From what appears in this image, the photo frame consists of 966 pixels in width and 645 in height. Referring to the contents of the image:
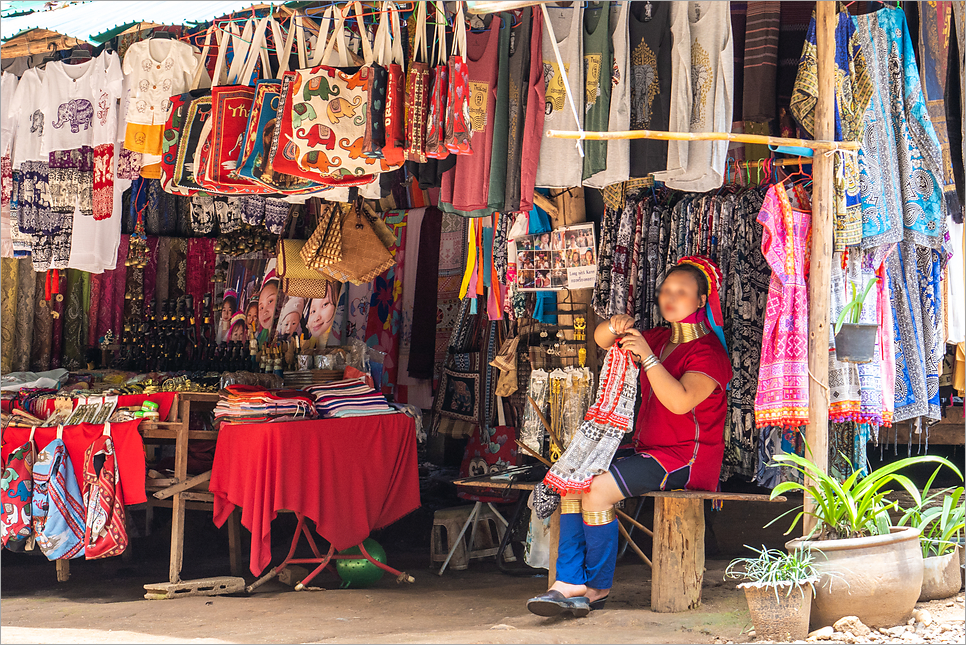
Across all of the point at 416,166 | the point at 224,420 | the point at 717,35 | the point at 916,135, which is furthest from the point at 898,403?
the point at 224,420

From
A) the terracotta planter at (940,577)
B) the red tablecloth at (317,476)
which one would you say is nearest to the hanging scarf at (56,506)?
the red tablecloth at (317,476)

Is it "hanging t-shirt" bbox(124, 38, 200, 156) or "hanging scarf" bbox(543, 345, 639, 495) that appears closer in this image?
"hanging scarf" bbox(543, 345, 639, 495)

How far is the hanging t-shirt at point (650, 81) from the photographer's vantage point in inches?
173

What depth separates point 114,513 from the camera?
524 centimetres

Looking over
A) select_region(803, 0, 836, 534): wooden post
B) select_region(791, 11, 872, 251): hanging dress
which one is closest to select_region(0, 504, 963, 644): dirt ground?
select_region(803, 0, 836, 534): wooden post

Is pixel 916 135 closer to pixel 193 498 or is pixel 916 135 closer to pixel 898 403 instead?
pixel 898 403

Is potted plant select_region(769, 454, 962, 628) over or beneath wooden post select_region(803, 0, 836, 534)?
A: beneath

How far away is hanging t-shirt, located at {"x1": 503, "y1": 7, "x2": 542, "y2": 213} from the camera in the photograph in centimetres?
457

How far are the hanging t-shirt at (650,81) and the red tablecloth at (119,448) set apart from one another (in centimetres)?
313

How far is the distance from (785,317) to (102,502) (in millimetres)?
3737

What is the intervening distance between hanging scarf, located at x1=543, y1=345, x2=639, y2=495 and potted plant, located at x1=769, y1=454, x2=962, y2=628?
893mm

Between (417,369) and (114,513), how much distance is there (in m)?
2.56

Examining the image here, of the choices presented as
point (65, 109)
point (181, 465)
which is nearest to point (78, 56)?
point (65, 109)

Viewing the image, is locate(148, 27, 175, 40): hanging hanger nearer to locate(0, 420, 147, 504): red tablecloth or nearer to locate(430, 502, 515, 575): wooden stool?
locate(0, 420, 147, 504): red tablecloth
